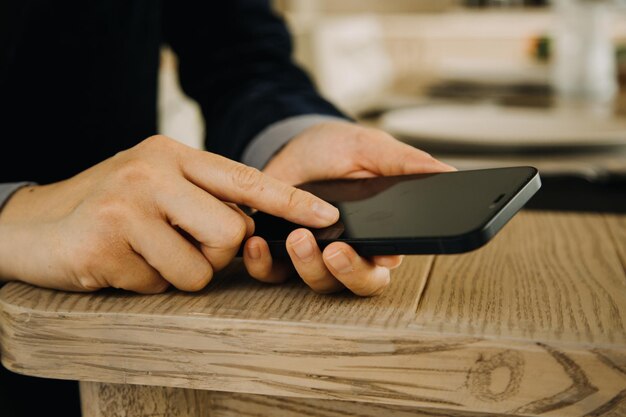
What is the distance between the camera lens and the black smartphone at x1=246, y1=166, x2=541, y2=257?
16.7 inches

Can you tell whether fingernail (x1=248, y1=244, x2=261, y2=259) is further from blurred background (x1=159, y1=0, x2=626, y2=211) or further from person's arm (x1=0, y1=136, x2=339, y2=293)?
blurred background (x1=159, y1=0, x2=626, y2=211)

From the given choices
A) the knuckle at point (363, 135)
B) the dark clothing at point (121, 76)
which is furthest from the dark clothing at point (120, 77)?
the knuckle at point (363, 135)

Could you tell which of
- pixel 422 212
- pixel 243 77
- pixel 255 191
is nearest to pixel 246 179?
pixel 255 191

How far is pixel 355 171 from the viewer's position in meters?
0.64

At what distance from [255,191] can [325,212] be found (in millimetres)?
49

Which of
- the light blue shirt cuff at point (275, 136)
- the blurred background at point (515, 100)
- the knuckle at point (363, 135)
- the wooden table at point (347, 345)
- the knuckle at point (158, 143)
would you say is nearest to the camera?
the wooden table at point (347, 345)

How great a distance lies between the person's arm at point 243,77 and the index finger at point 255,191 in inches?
9.1

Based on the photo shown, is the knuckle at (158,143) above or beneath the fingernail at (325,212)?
above

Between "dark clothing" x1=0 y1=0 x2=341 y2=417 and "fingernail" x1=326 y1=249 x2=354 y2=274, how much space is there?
0.33m

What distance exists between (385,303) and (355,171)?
0.20 metres

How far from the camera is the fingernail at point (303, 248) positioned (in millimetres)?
459

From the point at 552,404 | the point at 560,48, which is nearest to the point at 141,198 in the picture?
the point at 552,404

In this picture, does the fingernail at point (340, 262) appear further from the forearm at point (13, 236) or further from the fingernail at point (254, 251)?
the forearm at point (13, 236)

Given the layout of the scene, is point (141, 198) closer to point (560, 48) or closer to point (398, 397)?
point (398, 397)
